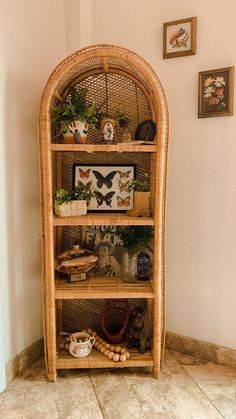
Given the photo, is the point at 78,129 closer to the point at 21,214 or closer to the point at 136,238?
the point at 21,214

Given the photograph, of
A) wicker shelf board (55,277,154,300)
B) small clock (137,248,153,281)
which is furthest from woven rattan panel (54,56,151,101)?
wicker shelf board (55,277,154,300)

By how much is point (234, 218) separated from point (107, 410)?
111 cm

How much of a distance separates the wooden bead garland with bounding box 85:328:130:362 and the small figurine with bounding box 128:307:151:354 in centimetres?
8

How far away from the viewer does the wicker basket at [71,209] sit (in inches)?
65.8

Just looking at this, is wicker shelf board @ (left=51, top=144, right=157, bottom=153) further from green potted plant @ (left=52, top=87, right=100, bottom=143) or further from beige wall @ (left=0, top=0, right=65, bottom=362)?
beige wall @ (left=0, top=0, right=65, bottom=362)

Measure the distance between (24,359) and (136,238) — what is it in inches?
35.1

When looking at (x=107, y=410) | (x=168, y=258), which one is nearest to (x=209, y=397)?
(x=107, y=410)

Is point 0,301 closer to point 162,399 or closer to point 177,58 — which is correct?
point 162,399

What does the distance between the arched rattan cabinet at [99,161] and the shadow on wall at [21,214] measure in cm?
13

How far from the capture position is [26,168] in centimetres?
177

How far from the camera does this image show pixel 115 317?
2037mm

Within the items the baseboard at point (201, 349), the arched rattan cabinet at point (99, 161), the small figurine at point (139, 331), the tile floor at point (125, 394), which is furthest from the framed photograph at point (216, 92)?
the tile floor at point (125, 394)

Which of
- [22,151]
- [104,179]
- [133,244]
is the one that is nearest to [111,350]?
[133,244]

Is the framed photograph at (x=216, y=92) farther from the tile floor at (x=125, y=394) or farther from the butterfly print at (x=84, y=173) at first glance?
the tile floor at (x=125, y=394)
